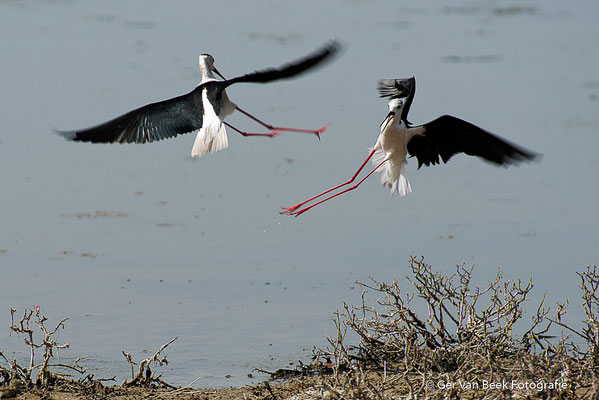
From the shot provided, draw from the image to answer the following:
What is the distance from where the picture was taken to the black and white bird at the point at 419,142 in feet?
18.0

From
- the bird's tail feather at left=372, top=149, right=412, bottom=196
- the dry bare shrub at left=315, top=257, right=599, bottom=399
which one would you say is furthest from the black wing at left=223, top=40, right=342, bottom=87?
the dry bare shrub at left=315, top=257, right=599, bottom=399

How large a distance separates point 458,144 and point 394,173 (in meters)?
0.48

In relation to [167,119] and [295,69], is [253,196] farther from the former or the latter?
[295,69]

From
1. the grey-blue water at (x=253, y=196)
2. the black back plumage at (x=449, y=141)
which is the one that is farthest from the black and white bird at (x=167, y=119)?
the grey-blue water at (x=253, y=196)

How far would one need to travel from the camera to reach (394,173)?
5988mm

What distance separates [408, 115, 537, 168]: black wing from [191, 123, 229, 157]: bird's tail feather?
3.65 ft

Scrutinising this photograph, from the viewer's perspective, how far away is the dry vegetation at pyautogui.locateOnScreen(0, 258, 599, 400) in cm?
400

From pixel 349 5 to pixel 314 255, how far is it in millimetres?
9392

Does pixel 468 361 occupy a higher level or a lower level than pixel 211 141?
lower

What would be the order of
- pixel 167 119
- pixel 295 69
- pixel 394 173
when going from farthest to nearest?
pixel 394 173
pixel 167 119
pixel 295 69

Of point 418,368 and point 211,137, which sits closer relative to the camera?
point 418,368

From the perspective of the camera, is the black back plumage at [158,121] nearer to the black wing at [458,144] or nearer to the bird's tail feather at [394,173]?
the bird's tail feather at [394,173]

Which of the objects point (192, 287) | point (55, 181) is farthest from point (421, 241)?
point (55, 181)

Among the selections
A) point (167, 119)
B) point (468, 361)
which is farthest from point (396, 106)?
point (468, 361)
